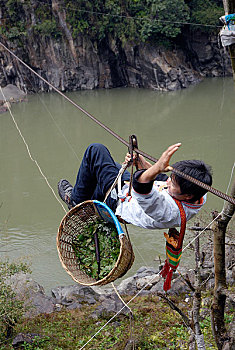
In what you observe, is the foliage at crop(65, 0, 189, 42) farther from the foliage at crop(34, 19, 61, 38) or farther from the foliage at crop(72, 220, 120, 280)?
the foliage at crop(72, 220, 120, 280)

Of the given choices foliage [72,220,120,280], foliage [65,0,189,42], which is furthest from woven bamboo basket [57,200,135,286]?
foliage [65,0,189,42]

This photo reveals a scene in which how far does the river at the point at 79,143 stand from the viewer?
535cm

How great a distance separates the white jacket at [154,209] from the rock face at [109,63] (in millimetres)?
12589

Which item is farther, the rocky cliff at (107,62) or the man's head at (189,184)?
the rocky cliff at (107,62)

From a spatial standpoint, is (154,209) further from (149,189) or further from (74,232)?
(74,232)

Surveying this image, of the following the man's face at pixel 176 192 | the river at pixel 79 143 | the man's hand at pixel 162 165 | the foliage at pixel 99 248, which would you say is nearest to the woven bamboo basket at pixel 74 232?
the foliage at pixel 99 248

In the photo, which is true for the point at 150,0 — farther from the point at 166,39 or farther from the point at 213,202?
the point at 213,202

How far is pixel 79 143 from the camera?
9.32 meters

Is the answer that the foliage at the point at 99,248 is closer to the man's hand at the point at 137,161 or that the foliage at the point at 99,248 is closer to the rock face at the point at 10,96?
the man's hand at the point at 137,161

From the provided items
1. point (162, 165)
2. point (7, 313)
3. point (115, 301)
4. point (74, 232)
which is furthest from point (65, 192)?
point (115, 301)

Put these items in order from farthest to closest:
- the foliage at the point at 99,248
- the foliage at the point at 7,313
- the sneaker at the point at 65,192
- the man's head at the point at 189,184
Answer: the foliage at the point at 7,313, the sneaker at the point at 65,192, the foliage at the point at 99,248, the man's head at the point at 189,184

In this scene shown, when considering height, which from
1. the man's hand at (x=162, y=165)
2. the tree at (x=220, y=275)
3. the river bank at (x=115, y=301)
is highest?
the man's hand at (x=162, y=165)

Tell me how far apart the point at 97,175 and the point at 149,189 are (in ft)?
2.23

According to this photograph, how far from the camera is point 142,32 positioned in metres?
13.0
